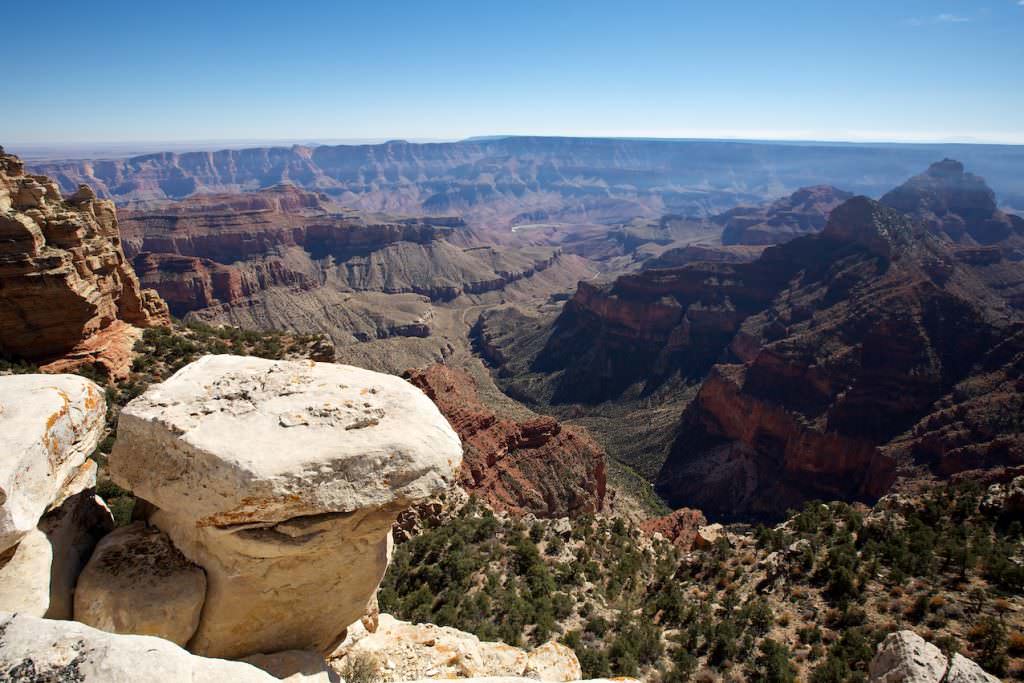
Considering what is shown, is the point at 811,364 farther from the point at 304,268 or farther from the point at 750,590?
the point at 304,268

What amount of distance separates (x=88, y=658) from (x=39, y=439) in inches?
117

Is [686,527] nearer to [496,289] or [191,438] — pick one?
[191,438]

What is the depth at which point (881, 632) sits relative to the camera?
13133 mm

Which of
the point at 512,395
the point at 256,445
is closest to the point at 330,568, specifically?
the point at 256,445

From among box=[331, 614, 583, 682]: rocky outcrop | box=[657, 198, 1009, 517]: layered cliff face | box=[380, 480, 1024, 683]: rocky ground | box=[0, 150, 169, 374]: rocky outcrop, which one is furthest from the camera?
box=[657, 198, 1009, 517]: layered cliff face

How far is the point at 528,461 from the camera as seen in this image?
32.9 m

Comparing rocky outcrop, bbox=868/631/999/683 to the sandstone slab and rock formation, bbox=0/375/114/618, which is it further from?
rock formation, bbox=0/375/114/618

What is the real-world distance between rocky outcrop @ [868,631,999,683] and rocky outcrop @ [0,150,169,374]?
29.2 m

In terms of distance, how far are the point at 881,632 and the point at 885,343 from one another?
42.6m

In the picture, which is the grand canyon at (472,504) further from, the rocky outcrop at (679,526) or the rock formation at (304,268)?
the rock formation at (304,268)

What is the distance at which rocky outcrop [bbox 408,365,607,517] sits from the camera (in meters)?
30.3

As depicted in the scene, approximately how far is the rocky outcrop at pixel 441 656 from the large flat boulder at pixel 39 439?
184 inches

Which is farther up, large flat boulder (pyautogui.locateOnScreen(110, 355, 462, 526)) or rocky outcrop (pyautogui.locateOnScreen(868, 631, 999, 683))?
large flat boulder (pyautogui.locateOnScreen(110, 355, 462, 526))

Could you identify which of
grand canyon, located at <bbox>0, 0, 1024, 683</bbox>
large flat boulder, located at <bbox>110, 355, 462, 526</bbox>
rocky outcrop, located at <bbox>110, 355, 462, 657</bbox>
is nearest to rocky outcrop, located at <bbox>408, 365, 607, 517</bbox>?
grand canyon, located at <bbox>0, 0, 1024, 683</bbox>
